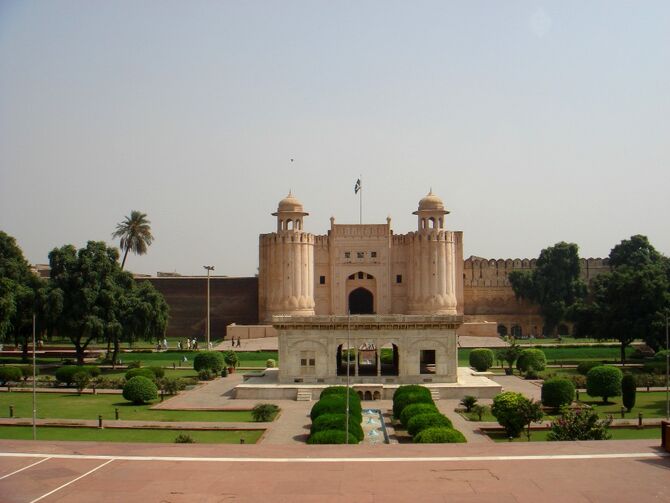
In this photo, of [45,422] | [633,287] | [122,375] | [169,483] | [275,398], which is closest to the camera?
[169,483]

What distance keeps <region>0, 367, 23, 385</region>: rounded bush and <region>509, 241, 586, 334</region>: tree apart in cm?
3292

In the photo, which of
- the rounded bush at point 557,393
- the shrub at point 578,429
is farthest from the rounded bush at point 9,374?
the shrub at point 578,429

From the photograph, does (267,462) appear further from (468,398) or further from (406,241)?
(406,241)

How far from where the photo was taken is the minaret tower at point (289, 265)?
158ft

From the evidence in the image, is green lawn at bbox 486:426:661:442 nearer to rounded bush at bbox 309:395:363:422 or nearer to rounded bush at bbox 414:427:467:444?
rounded bush at bbox 309:395:363:422

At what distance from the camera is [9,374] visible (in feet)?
94.6

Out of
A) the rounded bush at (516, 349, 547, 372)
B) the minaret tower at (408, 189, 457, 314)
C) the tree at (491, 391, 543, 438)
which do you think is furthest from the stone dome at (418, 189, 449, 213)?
the tree at (491, 391, 543, 438)

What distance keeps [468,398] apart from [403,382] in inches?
154

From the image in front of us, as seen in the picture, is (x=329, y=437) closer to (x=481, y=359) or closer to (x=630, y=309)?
(x=481, y=359)

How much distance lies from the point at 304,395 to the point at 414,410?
771 centimetres

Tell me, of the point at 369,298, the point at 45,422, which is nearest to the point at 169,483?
the point at 45,422

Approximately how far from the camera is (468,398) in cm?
2362

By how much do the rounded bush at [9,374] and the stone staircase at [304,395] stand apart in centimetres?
1024

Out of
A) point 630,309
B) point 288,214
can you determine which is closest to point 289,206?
point 288,214
